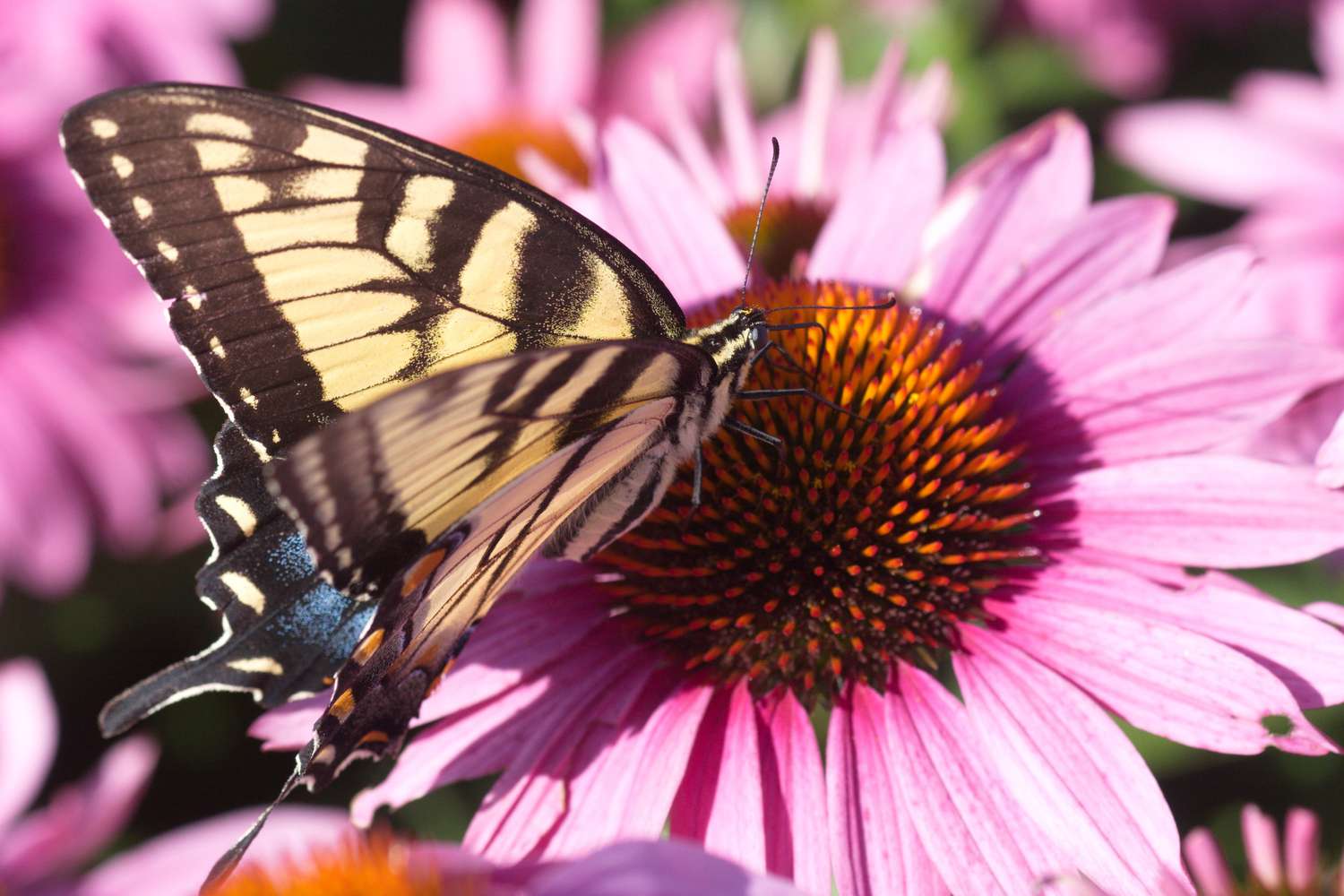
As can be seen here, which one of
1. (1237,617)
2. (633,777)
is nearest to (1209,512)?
(1237,617)

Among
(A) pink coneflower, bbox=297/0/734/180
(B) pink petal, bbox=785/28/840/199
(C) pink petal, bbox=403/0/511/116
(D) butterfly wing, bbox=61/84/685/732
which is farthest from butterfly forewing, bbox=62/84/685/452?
(C) pink petal, bbox=403/0/511/116

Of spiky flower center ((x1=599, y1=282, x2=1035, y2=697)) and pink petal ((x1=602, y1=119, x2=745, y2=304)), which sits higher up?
pink petal ((x1=602, y1=119, x2=745, y2=304))

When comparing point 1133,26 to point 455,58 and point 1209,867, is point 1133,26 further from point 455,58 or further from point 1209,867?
point 1209,867

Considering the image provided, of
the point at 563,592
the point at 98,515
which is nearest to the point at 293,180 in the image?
the point at 563,592

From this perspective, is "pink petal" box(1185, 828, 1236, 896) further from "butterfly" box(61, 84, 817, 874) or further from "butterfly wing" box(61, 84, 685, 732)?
"butterfly wing" box(61, 84, 685, 732)

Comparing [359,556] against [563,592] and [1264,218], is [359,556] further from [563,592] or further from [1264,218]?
[1264,218]
